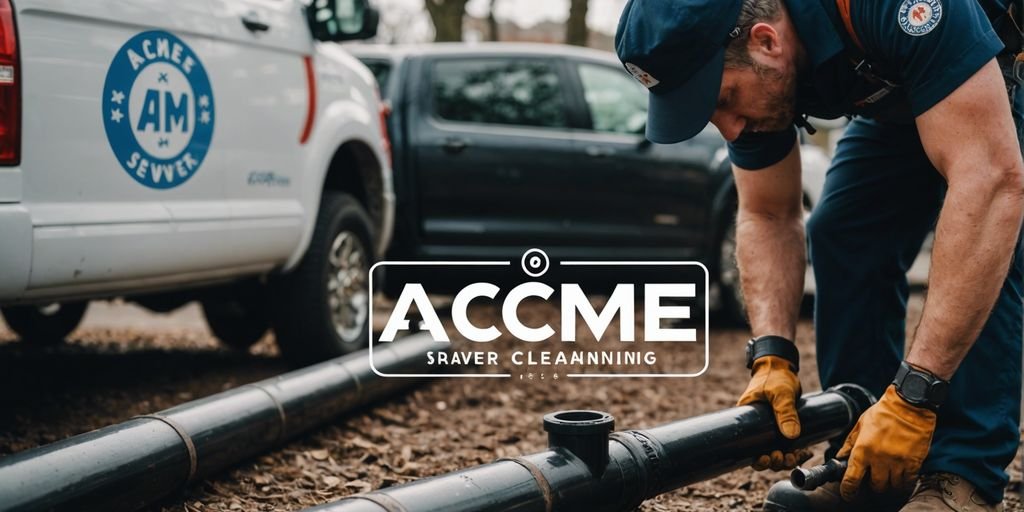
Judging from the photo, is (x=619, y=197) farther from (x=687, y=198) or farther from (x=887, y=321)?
(x=887, y=321)

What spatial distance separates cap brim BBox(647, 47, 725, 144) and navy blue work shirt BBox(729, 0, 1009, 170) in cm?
19

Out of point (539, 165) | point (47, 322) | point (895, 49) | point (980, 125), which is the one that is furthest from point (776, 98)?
point (47, 322)

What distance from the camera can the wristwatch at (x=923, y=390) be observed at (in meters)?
2.12

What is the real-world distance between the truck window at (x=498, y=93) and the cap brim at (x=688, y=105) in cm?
389

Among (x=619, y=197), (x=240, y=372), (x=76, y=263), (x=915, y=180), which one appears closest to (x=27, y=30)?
(x=76, y=263)

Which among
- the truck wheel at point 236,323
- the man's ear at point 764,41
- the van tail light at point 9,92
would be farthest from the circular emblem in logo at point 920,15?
the truck wheel at point 236,323

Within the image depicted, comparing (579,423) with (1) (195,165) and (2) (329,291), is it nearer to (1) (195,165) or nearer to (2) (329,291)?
(1) (195,165)

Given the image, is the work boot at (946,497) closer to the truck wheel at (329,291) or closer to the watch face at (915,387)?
the watch face at (915,387)

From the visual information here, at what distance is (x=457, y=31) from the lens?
13.2 meters

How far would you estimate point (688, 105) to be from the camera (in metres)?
2.29

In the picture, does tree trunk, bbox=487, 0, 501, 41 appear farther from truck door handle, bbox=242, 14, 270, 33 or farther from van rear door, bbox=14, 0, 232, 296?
van rear door, bbox=14, 0, 232, 296

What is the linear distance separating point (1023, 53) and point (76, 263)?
2467mm

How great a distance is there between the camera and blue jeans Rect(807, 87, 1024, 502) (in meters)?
2.49
